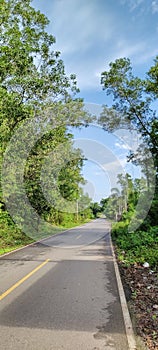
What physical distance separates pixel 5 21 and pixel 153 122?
32.3 ft

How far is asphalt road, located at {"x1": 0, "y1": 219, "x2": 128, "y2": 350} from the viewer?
4.41 meters

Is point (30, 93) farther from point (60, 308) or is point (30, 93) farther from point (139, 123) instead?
point (60, 308)

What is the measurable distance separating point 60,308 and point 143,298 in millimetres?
2131

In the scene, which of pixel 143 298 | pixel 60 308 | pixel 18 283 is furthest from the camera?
pixel 18 283

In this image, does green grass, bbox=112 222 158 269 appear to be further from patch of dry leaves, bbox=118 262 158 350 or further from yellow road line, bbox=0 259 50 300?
yellow road line, bbox=0 259 50 300

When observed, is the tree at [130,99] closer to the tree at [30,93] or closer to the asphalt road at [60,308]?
the tree at [30,93]

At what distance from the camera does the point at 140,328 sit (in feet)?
16.5

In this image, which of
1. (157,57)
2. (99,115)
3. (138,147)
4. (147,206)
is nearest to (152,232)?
(147,206)

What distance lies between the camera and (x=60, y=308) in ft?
19.4

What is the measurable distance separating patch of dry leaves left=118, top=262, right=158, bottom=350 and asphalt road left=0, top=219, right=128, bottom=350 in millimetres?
341

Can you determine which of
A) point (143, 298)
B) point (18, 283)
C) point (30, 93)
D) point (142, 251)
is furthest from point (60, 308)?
point (30, 93)

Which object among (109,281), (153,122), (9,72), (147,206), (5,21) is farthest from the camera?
(147,206)

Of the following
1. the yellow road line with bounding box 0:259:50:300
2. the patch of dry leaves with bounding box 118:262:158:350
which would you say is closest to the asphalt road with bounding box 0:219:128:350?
the yellow road line with bounding box 0:259:50:300

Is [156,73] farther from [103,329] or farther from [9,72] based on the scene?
[103,329]
